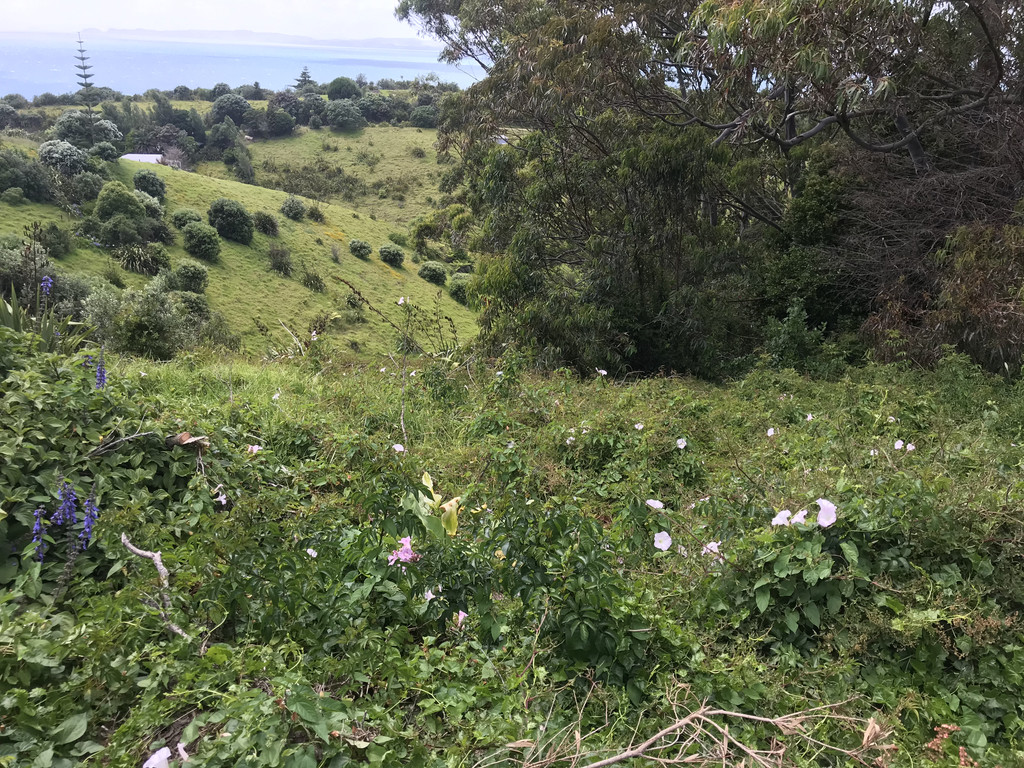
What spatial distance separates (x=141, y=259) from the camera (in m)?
24.0

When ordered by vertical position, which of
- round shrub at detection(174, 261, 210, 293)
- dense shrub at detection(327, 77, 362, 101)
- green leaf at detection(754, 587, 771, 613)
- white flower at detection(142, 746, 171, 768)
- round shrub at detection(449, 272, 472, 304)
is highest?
dense shrub at detection(327, 77, 362, 101)

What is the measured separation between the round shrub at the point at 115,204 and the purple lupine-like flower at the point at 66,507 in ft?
93.4

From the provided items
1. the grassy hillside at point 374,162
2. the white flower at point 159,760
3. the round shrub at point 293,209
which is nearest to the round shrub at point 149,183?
Answer: the round shrub at point 293,209

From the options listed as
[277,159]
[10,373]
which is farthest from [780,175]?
[277,159]

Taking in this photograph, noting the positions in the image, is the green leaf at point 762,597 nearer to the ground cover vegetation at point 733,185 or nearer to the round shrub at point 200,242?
the ground cover vegetation at point 733,185

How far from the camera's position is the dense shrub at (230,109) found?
5159cm

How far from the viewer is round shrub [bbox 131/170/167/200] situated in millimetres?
29656

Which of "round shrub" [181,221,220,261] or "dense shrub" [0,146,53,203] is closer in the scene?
"dense shrub" [0,146,53,203]

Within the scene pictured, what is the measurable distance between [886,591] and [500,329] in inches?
272

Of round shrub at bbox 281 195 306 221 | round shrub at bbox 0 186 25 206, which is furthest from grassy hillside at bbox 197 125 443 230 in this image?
round shrub at bbox 0 186 25 206

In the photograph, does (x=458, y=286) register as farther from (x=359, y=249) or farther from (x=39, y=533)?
(x=39, y=533)

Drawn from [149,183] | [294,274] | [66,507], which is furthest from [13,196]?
[66,507]

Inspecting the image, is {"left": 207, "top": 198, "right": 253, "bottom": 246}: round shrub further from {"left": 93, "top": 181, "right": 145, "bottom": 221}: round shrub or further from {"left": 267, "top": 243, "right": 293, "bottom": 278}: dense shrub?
{"left": 93, "top": 181, "right": 145, "bottom": 221}: round shrub

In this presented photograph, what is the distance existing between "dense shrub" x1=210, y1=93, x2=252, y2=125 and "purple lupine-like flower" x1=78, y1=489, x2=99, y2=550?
58508 millimetres
